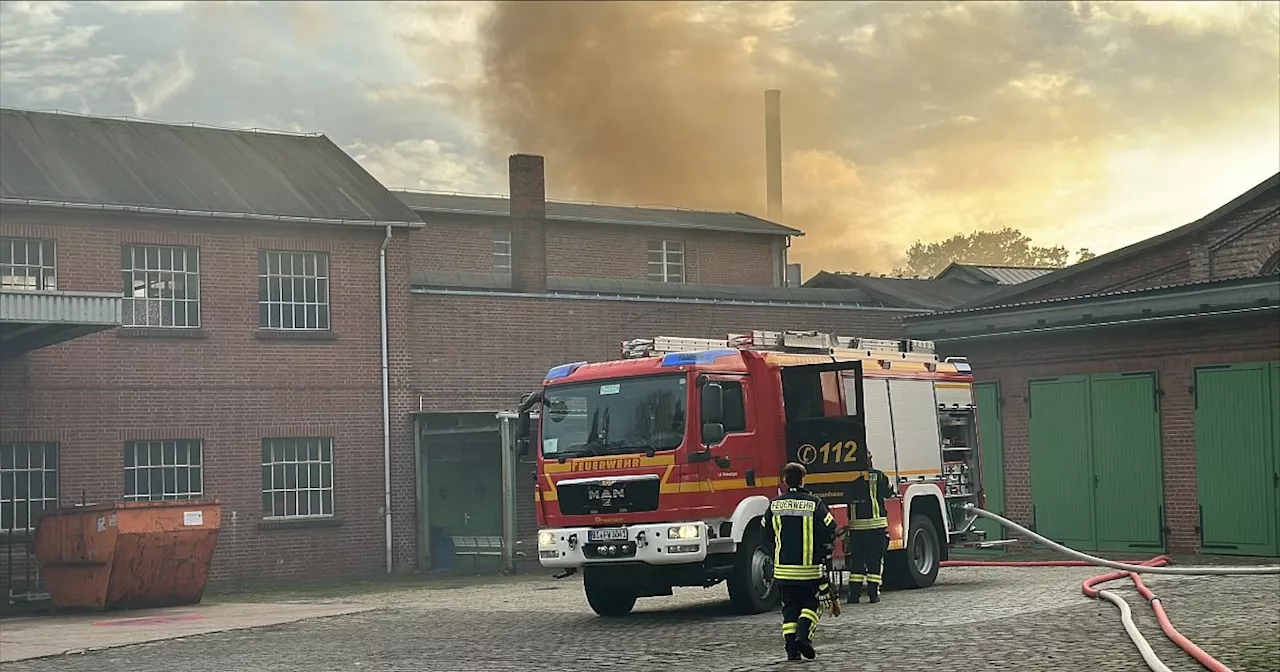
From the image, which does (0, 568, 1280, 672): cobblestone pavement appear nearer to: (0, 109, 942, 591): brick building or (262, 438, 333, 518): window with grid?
(0, 109, 942, 591): brick building

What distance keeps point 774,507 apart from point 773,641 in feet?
5.04

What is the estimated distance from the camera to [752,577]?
17016 mm

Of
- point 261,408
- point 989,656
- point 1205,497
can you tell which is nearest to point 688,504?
point 989,656

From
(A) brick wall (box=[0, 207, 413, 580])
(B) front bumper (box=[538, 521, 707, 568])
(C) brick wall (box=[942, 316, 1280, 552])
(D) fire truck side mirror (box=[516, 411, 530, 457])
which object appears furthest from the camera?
(A) brick wall (box=[0, 207, 413, 580])

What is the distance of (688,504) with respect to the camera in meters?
16.7

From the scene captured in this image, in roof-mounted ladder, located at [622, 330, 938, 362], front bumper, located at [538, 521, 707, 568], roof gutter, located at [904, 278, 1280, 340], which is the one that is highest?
roof gutter, located at [904, 278, 1280, 340]

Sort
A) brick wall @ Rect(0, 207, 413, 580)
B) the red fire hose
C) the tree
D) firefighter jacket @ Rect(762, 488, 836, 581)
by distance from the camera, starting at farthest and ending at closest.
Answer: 1. the tree
2. brick wall @ Rect(0, 207, 413, 580)
3. firefighter jacket @ Rect(762, 488, 836, 581)
4. the red fire hose

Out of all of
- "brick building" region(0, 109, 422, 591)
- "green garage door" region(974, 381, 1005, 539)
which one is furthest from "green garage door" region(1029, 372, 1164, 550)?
Answer: "brick building" region(0, 109, 422, 591)

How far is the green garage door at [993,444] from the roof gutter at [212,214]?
1062 cm

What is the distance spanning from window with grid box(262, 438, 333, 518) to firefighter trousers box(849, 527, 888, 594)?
13.6 m

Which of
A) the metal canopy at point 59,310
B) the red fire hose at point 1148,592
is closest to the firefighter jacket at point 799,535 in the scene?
the red fire hose at point 1148,592

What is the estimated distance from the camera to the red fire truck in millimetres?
16812

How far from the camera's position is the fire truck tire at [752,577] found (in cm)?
1697

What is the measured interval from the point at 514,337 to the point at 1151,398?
39.0ft
